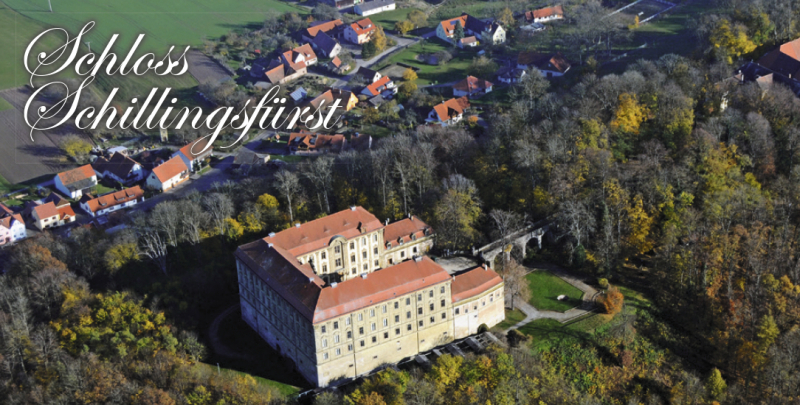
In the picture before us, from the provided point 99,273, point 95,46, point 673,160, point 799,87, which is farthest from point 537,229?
point 95,46

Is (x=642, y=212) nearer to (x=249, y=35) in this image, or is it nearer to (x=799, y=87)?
(x=799, y=87)

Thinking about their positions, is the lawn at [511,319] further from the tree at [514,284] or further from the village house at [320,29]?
the village house at [320,29]

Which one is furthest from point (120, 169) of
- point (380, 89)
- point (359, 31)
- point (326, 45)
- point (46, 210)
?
point (359, 31)

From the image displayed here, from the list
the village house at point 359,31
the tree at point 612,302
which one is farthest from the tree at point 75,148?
the tree at point 612,302

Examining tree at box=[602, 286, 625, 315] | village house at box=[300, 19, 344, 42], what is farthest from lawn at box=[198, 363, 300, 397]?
village house at box=[300, 19, 344, 42]

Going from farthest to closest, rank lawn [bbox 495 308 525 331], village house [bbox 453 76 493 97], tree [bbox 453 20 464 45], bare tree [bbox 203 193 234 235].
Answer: tree [bbox 453 20 464 45] < village house [bbox 453 76 493 97] < bare tree [bbox 203 193 234 235] < lawn [bbox 495 308 525 331]

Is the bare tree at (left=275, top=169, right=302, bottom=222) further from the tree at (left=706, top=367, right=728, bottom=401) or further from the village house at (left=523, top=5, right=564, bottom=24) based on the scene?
the village house at (left=523, top=5, right=564, bottom=24)
